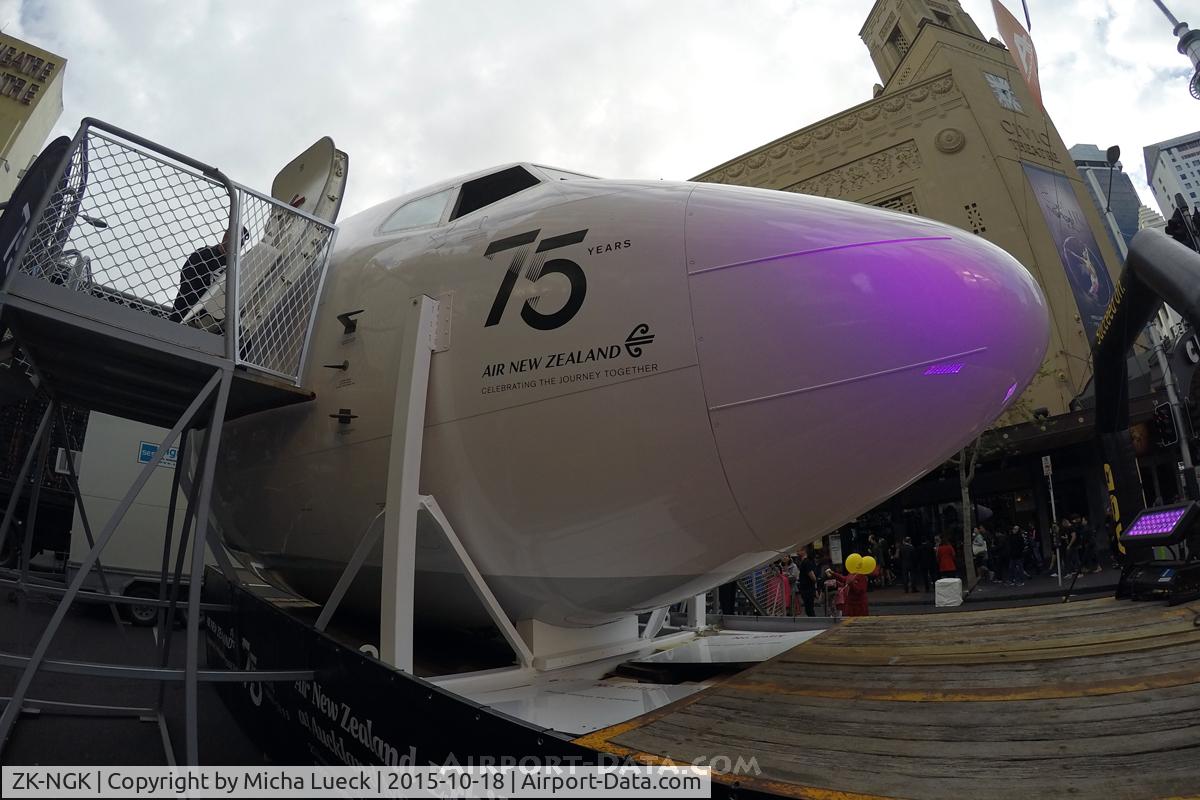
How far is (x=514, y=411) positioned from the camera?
3238mm

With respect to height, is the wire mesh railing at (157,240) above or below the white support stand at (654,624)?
above

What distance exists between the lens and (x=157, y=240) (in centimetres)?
381

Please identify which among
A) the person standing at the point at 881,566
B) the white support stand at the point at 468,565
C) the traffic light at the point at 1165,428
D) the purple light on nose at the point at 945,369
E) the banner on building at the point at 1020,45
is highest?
the banner on building at the point at 1020,45

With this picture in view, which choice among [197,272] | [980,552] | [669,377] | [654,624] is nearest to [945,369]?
[669,377]

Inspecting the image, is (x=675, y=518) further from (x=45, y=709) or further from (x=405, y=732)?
(x=45, y=709)

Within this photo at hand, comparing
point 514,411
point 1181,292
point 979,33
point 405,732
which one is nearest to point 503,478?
point 514,411

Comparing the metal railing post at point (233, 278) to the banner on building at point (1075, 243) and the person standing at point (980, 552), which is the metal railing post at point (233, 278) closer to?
the person standing at point (980, 552)

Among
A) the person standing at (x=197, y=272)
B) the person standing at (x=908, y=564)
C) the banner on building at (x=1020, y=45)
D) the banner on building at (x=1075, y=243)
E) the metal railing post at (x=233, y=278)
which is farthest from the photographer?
the banner on building at (x=1020, y=45)

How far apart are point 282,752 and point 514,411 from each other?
2417 millimetres

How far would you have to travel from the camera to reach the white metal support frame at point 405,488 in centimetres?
308

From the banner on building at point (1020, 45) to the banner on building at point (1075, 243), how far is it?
392 centimetres

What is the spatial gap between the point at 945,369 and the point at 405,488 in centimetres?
252

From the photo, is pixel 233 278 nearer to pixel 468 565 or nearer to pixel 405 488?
pixel 405 488

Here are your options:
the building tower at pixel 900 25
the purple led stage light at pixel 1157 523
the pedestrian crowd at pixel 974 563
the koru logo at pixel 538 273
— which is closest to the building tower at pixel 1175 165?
the building tower at pixel 900 25
